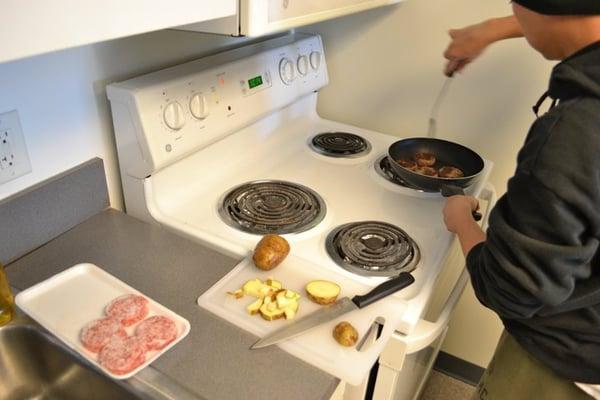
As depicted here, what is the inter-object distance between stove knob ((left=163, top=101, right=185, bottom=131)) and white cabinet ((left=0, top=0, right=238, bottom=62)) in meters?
0.31

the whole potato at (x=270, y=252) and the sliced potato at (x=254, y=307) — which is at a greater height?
the whole potato at (x=270, y=252)

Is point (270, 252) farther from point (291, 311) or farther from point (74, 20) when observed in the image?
point (74, 20)

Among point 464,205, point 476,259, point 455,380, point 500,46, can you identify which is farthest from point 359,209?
point 455,380

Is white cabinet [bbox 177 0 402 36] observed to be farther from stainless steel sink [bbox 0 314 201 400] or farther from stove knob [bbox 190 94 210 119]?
stainless steel sink [bbox 0 314 201 400]

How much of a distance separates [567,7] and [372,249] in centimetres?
50

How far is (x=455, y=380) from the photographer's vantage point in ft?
5.44

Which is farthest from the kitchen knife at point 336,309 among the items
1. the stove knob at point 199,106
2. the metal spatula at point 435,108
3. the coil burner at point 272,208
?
the metal spatula at point 435,108

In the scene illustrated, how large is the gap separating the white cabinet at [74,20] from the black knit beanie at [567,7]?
0.42 metres

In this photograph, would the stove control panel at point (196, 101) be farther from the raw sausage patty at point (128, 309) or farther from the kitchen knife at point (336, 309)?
the kitchen knife at point (336, 309)

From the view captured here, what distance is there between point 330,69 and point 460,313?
0.88 meters

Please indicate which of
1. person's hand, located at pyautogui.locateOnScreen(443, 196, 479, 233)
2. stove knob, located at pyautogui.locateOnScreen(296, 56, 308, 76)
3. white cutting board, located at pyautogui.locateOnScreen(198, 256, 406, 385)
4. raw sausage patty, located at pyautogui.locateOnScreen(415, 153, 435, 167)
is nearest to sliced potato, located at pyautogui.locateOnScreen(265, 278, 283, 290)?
white cutting board, located at pyautogui.locateOnScreen(198, 256, 406, 385)

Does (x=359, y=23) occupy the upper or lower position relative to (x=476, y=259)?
upper

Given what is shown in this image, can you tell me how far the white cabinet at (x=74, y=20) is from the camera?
430 millimetres

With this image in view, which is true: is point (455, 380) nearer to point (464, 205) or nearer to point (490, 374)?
point (490, 374)
